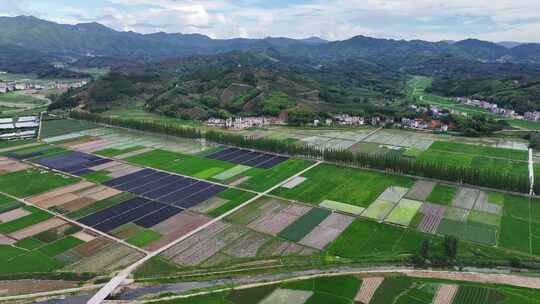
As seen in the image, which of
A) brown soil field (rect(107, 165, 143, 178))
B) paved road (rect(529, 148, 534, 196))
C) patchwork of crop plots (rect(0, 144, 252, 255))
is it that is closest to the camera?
patchwork of crop plots (rect(0, 144, 252, 255))

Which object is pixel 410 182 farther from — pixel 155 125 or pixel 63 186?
pixel 155 125

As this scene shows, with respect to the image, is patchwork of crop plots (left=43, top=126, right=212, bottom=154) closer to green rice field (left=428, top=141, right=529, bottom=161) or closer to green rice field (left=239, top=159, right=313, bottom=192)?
green rice field (left=239, top=159, right=313, bottom=192)

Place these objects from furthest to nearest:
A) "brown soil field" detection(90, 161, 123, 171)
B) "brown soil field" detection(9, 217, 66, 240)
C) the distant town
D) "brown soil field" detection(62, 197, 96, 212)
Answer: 1. the distant town
2. "brown soil field" detection(90, 161, 123, 171)
3. "brown soil field" detection(62, 197, 96, 212)
4. "brown soil field" detection(9, 217, 66, 240)

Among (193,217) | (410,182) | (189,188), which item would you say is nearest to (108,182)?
(189,188)

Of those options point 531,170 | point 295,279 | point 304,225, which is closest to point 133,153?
point 304,225

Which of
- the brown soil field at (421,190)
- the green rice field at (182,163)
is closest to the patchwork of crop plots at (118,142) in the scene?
the green rice field at (182,163)

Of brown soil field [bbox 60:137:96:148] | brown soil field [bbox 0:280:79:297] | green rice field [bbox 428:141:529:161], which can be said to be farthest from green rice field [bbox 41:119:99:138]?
green rice field [bbox 428:141:529:161]

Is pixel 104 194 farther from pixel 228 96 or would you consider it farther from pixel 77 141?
pixel 228 96
